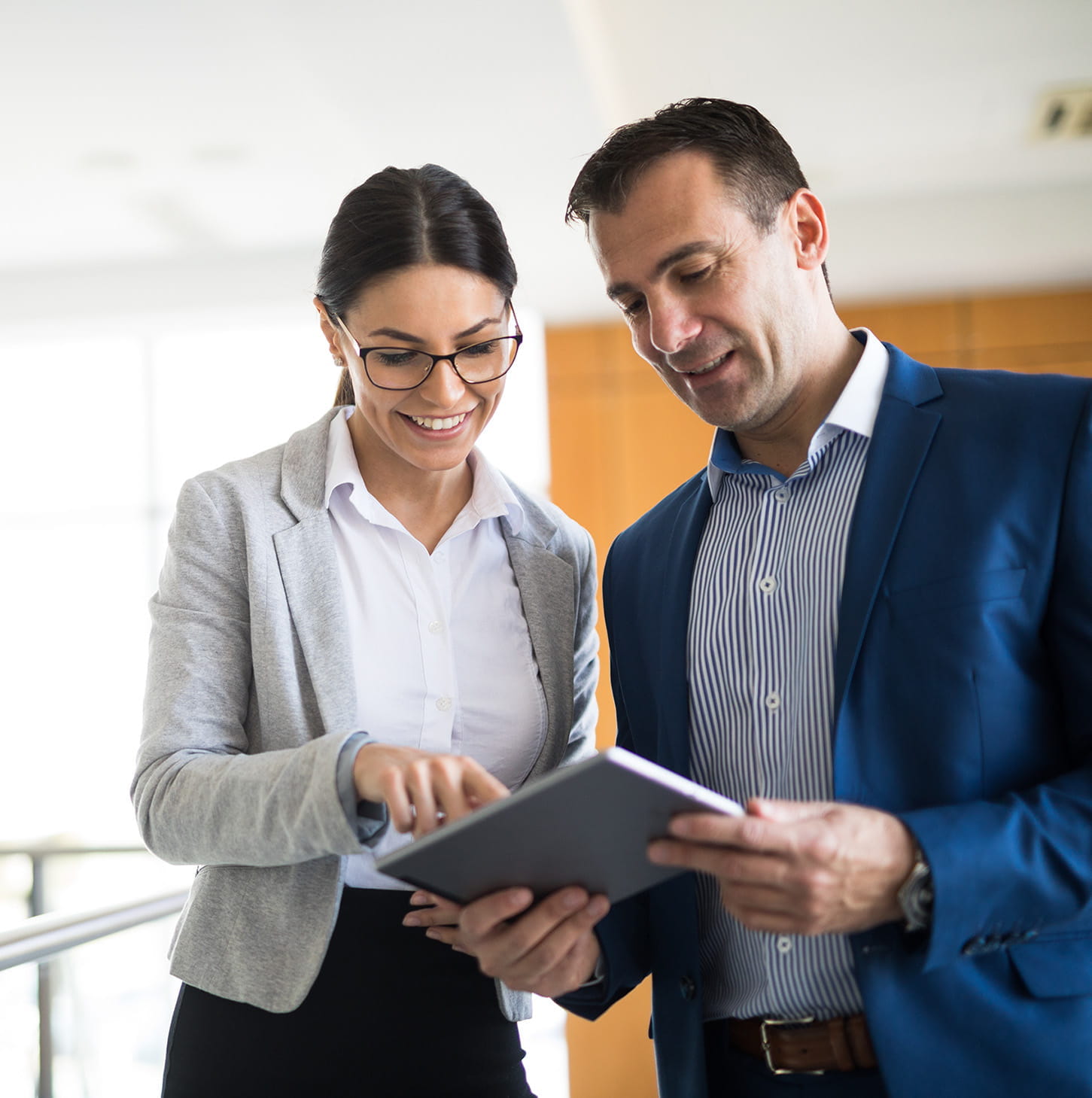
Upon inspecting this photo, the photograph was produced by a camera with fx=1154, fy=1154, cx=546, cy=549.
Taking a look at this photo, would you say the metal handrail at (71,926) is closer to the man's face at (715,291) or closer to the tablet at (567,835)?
the tablet at (567,835)

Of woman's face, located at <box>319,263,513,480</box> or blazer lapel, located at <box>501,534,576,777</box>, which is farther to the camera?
blazer lapel, located at <box>501,534,576,777</box>

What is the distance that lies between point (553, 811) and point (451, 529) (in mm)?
801

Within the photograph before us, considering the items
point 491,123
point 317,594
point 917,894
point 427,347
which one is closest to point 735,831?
point 917,894

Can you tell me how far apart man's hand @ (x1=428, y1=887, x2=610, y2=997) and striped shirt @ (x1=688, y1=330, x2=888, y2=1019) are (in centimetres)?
22

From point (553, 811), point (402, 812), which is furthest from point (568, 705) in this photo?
point (553, 811)

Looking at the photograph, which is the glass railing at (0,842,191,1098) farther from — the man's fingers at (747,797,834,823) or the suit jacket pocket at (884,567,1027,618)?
the suit jacket pocket at (884,567,1027,618)

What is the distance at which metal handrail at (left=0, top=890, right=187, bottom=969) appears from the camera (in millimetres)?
1775

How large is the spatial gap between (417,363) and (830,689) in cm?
75

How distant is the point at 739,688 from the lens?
1.48 meters

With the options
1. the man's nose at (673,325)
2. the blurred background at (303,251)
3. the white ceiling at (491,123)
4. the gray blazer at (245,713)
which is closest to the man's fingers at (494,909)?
the gray blazer at (245,713)

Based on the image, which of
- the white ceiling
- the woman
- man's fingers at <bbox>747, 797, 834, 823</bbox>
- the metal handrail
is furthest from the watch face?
the white ceiling

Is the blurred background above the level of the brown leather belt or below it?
above

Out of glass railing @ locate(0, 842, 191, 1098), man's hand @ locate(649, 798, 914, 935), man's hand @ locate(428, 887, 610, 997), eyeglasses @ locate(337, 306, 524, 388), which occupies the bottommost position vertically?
glass railing @ locate(0, 842, 191, 1098)

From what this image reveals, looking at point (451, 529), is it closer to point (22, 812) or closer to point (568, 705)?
point (568, 705)
